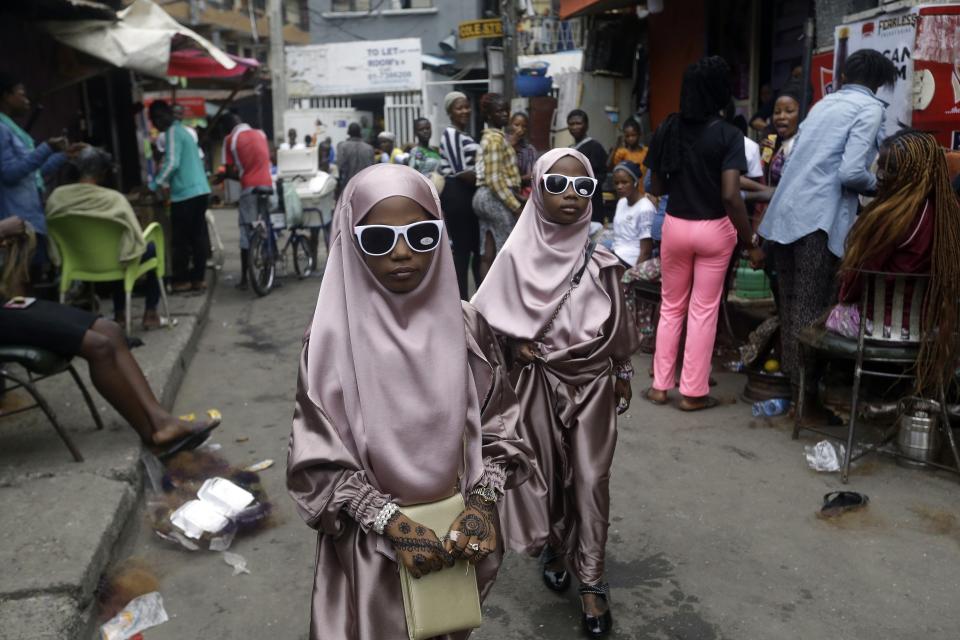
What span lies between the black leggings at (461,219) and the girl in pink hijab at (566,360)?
4437 millimetres

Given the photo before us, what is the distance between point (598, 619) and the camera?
3029mm

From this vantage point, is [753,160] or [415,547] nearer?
[415,547]

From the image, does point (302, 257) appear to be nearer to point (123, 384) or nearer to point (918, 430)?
point (123, 384)

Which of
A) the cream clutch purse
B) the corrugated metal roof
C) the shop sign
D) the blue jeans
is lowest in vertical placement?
the blue jeans

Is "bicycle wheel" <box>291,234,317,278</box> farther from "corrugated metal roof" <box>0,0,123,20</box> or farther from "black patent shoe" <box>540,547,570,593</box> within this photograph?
"black patent shoe" <box>540,547,570,593</box>

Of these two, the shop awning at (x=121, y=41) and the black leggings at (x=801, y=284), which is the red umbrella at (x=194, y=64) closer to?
the shop awning at (x=121, y=41)

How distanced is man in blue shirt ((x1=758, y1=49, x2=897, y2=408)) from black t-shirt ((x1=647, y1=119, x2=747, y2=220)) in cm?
32

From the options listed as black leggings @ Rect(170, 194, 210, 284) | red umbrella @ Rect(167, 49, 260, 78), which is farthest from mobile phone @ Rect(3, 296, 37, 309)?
red umbrella @ Rect(167, 49, 260, 78)

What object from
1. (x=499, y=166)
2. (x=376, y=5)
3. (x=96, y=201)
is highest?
(x=376, y=5)

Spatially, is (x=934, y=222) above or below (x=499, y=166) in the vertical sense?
below

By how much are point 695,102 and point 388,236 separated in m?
3.51

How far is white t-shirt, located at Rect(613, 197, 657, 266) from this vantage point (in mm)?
6906

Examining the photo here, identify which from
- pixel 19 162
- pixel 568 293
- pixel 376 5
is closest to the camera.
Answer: pixel 568 293

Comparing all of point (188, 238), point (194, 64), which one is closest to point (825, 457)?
point (188, 238)
